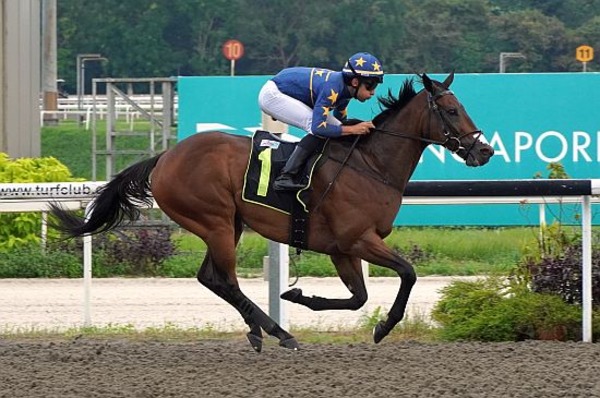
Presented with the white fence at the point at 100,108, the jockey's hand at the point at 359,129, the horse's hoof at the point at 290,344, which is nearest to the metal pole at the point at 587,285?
the jockey's hand at the point at 359,129

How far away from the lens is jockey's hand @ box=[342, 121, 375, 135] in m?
6.81

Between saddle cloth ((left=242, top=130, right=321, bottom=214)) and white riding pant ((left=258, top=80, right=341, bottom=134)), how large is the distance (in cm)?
14

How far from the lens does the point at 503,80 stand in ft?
46.8

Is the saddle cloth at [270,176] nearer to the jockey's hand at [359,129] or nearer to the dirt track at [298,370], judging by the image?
the jockey's hand at [359,129]

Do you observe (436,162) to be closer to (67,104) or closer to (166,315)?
(166,315)

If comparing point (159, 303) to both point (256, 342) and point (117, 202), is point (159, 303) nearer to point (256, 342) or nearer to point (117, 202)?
point (117, 202)

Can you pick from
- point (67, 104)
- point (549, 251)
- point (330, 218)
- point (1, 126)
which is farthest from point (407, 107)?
point (67, 104)

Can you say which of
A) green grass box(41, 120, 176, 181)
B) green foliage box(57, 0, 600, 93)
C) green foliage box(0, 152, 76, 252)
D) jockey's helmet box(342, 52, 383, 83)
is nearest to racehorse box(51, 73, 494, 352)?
jockey's helmet box(342, 52, 383, 83)

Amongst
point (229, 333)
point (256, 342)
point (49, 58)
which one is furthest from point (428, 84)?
point (49, 58)

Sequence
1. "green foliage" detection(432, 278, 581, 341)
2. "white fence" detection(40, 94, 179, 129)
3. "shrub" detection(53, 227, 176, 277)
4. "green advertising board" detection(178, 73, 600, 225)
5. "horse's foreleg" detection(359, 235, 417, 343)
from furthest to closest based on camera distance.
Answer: "white fence" detection(40, 94, 179, 129), "green advertising board" detection(178, 73, 600, 225), "shrub" detection(53, 227, 176, 277), "green foliage" detection(432, 278, 581, 341), "horse's foreleg" detection(359, 235, 417, 343)

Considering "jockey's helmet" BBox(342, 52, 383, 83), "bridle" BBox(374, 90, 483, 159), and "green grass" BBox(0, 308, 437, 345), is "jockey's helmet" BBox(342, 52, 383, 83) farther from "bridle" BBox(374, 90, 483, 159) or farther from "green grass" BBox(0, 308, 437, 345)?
"green grass" BBox(0, 308, 437, 345)

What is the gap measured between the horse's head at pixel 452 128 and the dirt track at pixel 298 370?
1.08 m

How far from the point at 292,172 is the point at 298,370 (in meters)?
1.20

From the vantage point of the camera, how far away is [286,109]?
7012mm
